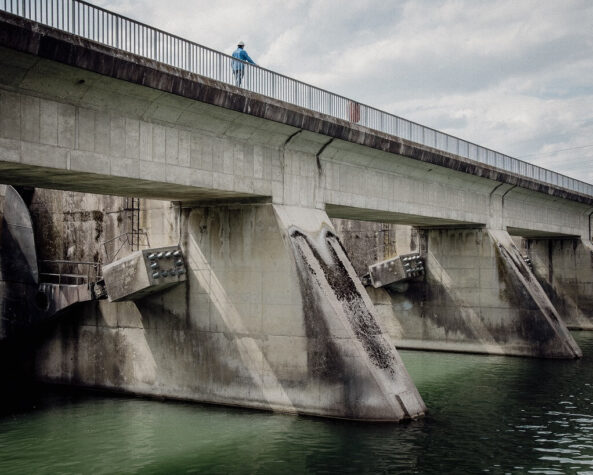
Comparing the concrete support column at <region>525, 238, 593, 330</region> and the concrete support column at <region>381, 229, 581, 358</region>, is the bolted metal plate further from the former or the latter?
the concrete support column at <region>525, 238, 593, 330</region>

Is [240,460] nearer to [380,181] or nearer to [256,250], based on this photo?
[256,250]

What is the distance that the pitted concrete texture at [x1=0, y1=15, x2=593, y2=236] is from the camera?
11.6 meters

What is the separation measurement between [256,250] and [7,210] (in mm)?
8075

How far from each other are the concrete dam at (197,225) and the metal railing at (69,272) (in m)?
0.06

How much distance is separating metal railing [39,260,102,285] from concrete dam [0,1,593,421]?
55mm

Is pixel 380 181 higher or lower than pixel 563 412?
higher

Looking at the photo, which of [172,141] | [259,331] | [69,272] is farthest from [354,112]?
[69,272]

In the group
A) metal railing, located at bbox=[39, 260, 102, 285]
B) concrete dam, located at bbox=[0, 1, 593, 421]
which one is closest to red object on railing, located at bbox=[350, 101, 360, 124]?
concrete dam, located at bbox=[0, 1, 593, 421]

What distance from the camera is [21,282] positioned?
19859 mm

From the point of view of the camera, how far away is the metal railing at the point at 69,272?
1988 cm

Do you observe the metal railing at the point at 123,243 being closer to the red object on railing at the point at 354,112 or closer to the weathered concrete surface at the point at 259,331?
the weathered concrete surface at the point at 259,331

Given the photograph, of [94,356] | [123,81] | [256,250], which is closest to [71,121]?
[123,81]

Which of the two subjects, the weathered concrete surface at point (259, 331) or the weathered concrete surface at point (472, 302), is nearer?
the weathered concrete surface at point (259, 331)

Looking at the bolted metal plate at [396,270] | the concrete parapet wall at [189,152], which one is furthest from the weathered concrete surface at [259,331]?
the bolted metal plate at [396,270]
